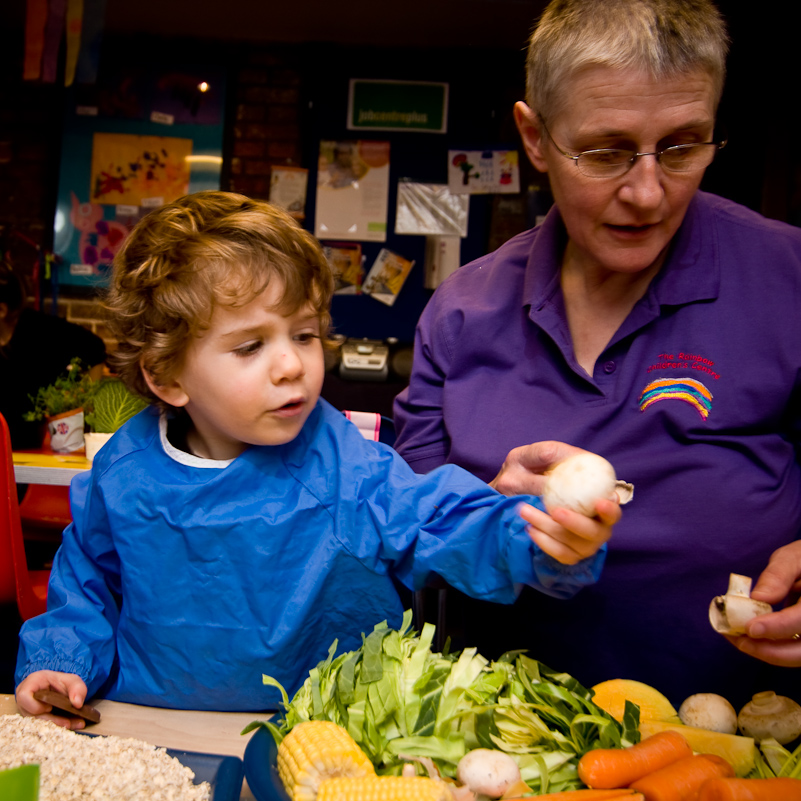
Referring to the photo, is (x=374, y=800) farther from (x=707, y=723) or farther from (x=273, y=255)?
(x=273, y=255)

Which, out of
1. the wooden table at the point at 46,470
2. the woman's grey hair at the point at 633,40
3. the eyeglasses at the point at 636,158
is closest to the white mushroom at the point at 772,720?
the eyeglasses at the point at 636,158

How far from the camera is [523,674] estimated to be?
37.7 inches

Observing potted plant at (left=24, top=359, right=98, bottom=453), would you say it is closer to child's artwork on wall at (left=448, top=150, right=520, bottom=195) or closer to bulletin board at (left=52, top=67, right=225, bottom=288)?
bulletin board at (left=52, top=67, right=225, bottom=288)

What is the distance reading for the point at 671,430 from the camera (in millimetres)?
1200

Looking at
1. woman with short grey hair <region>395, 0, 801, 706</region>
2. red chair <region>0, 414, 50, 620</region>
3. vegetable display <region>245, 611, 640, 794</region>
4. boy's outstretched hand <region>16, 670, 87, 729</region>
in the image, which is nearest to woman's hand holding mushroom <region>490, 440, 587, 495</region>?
woman with short grey hair <region>395, 0, 801, 706</region>

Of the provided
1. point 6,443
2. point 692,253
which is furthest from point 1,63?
point 692,253

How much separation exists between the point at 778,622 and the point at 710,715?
0.17 metres

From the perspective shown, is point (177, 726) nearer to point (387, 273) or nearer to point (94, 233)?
point (387, 273)

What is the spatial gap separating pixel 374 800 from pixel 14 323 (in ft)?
11.0

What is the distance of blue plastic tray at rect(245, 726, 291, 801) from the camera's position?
767mm

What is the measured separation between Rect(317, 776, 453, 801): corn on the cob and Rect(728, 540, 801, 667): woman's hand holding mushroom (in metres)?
0.42

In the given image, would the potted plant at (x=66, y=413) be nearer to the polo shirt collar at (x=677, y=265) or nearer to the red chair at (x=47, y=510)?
the red chair at (x=47, y=510)

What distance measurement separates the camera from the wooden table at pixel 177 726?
975mm

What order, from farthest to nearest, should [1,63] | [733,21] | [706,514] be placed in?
[1,63], [733,21], [706,514]
